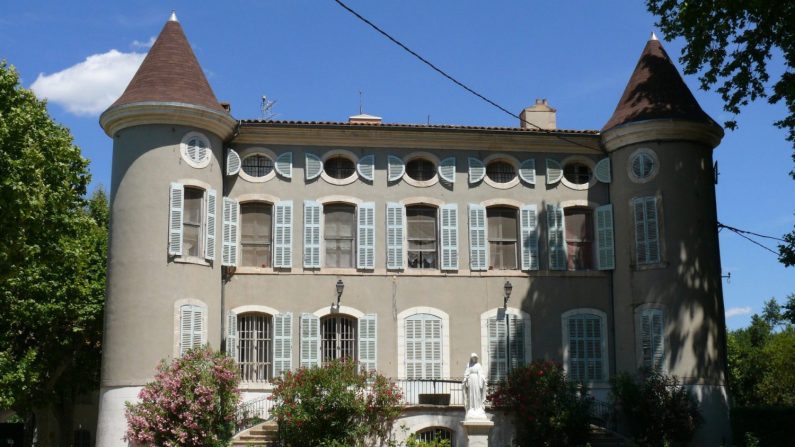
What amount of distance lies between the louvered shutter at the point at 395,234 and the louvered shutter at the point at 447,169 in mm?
1407

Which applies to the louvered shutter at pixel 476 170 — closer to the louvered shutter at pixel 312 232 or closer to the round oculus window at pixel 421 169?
the round oculus window at pixel 421 169

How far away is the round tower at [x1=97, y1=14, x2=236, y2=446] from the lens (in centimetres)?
2069

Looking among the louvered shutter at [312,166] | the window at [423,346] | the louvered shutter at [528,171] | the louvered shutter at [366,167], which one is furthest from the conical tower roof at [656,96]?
the louvered shutter at [312,166]

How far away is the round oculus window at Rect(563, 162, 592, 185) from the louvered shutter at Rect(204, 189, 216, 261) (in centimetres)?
939

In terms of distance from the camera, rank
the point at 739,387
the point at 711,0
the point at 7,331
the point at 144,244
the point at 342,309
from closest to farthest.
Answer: the point at 711,0, the point at 144,244, the point at 342,309, the point at 7,331, the point at 739,387

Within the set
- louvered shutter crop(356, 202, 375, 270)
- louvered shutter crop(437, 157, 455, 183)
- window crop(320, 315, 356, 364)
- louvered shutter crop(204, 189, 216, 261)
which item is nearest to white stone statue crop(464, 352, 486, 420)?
window crop(320, 315, 356, 364)

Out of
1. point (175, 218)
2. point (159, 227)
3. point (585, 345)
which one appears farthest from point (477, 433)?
point (159, 227)

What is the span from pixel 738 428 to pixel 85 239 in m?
18.5

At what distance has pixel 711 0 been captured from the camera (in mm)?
19266

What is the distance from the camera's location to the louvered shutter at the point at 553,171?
24297 millimetres

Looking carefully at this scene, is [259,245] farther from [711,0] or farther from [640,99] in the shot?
[711,0]

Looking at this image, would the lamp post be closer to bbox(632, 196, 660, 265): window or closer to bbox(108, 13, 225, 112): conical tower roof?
bbox(632, 196, 660, 265): window

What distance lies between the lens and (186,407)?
63.2 feet

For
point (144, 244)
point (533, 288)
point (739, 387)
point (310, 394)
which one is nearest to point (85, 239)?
point (144, 244)
